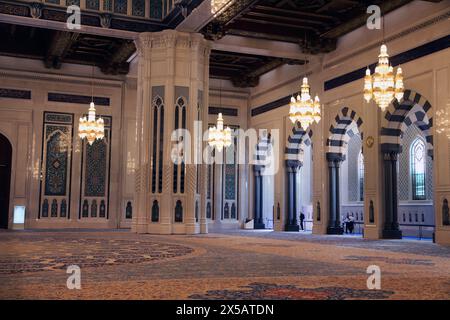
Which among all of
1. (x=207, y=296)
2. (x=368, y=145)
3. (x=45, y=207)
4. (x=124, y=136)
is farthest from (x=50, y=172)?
(x=207, y=296)

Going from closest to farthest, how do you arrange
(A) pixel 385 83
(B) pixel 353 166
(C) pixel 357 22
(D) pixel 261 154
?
(A) pixel 385 83, (C) pixel 357 22, (D) pixel 261 154, (B) pixel 353 166

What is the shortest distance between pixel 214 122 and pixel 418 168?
5165 mm

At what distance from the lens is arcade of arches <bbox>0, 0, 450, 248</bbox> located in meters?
9.89

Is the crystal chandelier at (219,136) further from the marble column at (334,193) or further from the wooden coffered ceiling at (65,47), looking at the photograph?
the wooden coffered ceiling at (65,47)

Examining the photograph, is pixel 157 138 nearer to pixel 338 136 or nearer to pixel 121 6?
pixel 121 6

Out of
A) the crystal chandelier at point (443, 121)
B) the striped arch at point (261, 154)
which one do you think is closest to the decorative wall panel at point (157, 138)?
the striped arch at point (261, 154)

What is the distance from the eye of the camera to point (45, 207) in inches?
505

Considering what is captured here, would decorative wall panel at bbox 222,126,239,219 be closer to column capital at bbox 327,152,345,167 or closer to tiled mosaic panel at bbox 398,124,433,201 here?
column capital at bbox 327,152,345,167

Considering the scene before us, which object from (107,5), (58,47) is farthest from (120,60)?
(107,5)

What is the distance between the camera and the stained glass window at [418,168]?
12648 millimetres

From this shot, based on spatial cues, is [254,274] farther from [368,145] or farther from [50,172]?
[50,172]

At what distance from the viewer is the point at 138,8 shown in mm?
10711

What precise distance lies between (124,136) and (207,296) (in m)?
10.9

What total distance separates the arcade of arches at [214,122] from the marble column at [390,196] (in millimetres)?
25
